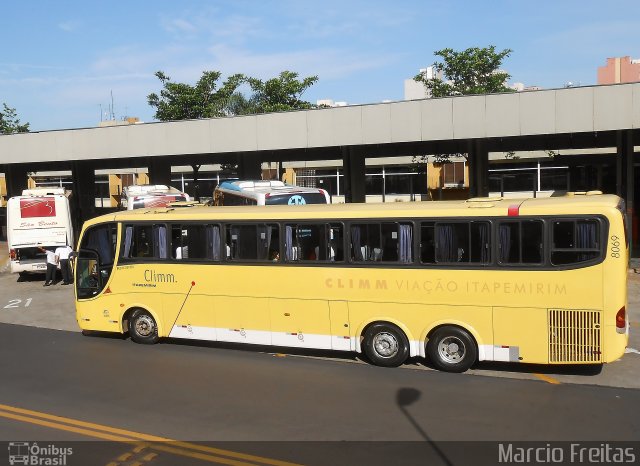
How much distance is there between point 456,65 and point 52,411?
3917 cm

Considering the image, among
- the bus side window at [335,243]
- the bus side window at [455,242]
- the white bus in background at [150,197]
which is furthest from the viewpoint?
the white bus in background at [150,197]

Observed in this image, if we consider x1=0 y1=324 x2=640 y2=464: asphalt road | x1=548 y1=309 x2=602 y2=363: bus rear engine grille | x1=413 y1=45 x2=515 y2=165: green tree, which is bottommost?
x1=0 y1=324 x2=640 y2=464: asphalt road

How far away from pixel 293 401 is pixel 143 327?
5657 millimetres

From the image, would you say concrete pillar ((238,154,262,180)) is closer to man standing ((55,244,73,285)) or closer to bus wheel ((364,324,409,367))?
man standing ((55,244,73,285))

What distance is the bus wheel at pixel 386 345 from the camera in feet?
38.0

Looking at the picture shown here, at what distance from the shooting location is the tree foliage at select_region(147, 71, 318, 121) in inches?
2066

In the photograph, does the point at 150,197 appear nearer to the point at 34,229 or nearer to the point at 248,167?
the point at 34,229

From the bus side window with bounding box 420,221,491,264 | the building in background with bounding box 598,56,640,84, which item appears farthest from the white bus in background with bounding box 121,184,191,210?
the building in background with bounding box 598,56,640,84

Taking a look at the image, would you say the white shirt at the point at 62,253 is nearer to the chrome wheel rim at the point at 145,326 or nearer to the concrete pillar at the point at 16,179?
the chrome wheel rim at the point at 145,326

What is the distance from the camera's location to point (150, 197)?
2608cm

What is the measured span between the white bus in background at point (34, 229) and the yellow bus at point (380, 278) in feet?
37.3

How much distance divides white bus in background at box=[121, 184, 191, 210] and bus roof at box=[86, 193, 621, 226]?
12.1 m

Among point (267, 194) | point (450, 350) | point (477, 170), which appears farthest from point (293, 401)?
point (477, 170)

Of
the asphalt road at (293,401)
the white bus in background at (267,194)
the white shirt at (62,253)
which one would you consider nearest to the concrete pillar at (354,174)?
the white bus in background at (267,194)
